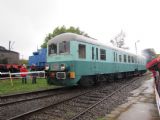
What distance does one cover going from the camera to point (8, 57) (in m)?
21.3

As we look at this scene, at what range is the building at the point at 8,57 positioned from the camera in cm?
2053

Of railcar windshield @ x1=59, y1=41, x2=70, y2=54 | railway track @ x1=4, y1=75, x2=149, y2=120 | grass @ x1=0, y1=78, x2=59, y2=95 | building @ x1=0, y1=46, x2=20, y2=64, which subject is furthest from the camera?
building @ x1=0, y1=46, x2=20, y2=64

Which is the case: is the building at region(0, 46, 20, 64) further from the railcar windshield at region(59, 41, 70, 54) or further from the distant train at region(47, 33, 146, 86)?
the railcar windshield at region(59, 41, 70, 54)

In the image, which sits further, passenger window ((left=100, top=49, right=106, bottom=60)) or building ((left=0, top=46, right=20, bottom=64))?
building ((left=0, top=46, right=20, bottom=64))

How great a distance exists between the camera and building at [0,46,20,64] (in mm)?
20533

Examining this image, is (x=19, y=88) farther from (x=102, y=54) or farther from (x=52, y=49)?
(x=102, y=54)

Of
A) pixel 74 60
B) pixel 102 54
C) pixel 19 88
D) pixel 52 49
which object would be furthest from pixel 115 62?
pixel 19 88

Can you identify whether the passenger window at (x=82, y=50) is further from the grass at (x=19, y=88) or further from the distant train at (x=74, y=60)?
the grass at (x=19, y=88)

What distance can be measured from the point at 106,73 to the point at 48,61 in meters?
4.49

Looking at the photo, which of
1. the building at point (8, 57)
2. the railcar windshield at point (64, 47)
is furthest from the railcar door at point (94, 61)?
the building at point (8, 57)

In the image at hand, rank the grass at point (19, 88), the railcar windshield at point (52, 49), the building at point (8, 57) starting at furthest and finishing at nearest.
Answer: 1. the building at point (8, 57)
2. the railcar windshield at point (52, 49)
3. the grass at point (19, 88)

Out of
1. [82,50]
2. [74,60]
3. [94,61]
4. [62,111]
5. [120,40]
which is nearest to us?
[62,111]

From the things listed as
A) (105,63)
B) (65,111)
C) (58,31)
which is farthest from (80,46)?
(58,31)

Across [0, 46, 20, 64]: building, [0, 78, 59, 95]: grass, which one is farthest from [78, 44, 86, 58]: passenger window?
[0, 46, 20, 64]: building
